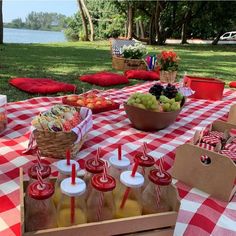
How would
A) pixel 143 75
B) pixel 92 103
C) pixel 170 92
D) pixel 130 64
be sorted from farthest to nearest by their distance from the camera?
pixel 130 64, pixel 143 75, pixel 92 103, pixel 170 92

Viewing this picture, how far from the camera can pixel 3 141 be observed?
150 cm

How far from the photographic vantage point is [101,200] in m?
0.76

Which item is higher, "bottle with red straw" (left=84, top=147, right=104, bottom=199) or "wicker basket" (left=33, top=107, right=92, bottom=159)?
"bottle with red straw" (left=84, top=147, right=104, bottom=199)

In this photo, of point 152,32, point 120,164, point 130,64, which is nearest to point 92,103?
point 120,164

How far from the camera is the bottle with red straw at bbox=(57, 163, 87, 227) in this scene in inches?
28.6

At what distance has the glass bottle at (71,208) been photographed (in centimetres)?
73

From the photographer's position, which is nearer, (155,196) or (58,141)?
(155,196)

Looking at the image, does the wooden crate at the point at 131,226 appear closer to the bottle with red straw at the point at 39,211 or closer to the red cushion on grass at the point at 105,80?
the bottle with red straw at the point at 39,211

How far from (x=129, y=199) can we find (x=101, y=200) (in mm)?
84

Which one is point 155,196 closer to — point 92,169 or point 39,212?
point 92,169

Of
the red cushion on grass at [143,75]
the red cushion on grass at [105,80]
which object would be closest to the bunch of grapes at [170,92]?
the red cushion on grass at [105,80]

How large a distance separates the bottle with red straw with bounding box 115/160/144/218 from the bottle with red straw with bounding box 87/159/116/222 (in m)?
0.02

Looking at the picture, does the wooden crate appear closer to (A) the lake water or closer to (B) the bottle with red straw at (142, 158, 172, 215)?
(B) the bottle with red straw at (142, 158, 172, 215)

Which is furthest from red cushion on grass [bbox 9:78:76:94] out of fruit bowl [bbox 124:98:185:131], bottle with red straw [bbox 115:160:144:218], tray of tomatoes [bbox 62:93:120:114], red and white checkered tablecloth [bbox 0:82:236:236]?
bottle with red straw [bbox 115:160:144:218]
